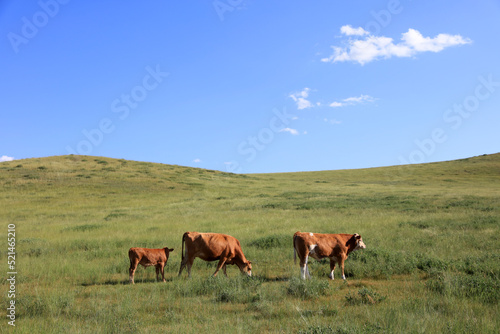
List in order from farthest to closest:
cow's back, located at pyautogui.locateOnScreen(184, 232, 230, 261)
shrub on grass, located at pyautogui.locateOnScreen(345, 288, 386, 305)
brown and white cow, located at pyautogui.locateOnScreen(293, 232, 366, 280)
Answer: cow's back, located at pyautogui.locateOnScreen(184, 232, 230, 261) → brown and white cow, located at pyautogui.locateOnScreen(293, 232, 366, 280) → shrub on grass, located at pyautogui.locateOnScreen(345, 288, 386, 305)

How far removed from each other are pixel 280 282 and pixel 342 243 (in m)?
2.33

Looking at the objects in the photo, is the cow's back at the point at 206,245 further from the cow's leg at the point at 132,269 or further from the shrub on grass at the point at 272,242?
the shrub on grass at the point at 272,242

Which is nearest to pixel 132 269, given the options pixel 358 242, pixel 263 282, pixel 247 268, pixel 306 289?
pixel 247 268

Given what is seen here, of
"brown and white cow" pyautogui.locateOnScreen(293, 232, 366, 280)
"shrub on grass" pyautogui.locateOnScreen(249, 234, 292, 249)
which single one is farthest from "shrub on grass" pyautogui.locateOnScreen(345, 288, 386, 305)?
"shrub on grass" pyautogui.locateOnScreen(249, 234, 292, 249)

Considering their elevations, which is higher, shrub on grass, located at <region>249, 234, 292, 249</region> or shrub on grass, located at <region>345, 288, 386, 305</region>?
shrub on grass, located at <region>249, 234, 292, 249</region>

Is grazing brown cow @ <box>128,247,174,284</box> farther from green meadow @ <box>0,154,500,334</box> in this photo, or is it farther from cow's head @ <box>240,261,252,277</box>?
cow's head @ <box>240,261,252,277</box>

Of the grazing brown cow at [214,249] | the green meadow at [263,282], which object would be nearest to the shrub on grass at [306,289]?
the green meadow at [263,282]

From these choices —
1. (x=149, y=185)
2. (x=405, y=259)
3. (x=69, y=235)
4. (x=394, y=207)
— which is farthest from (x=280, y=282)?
(x=149, y=185)

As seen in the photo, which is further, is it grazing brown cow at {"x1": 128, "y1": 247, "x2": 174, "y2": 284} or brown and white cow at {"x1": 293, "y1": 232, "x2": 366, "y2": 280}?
grazing brown cow at {"x1": 128, "y1": 247, "x2": 174, "y2": 284}

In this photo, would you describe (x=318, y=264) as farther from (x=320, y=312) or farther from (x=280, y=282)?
(x=320, y=312)

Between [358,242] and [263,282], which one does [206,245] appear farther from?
[358,242]

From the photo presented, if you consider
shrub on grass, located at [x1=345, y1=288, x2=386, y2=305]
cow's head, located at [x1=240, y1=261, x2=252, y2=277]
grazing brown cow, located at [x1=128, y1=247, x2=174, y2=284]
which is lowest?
shrub on grass, located at [x1=345, y1=288, x2=386, y2=305]

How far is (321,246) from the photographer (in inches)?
381

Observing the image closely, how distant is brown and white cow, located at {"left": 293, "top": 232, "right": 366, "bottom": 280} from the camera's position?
9.52 m
